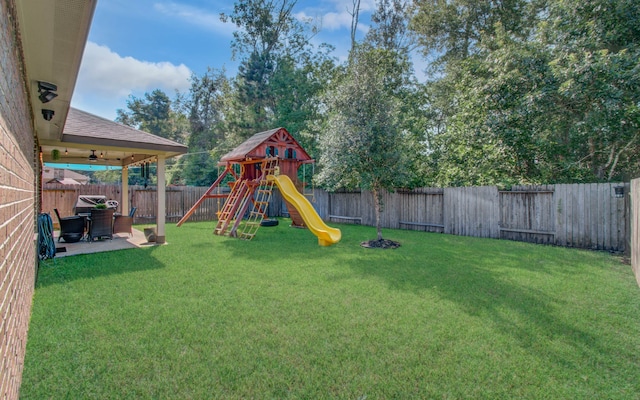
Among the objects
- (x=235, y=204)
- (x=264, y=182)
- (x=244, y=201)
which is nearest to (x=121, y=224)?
(x=235, y=204)

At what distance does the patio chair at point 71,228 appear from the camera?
7.61 m

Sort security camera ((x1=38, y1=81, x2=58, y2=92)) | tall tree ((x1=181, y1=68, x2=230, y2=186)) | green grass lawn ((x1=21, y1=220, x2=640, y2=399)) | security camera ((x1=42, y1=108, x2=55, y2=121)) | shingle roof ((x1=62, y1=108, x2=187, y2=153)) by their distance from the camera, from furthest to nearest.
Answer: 1. tall tree ((x1=181, y1=68, x2=230, y2=186))
2. shingle roof ((x1=62, y1=108, x2=187, y2=153))
3. security camera ((x1=42, y1=108, x2=55, y2=121))
4. security camera ((x1=38, y1=81, x2=58, y2=92))
5. green grass lawn ((x1=21, y1=220, x2=640, y2=399))

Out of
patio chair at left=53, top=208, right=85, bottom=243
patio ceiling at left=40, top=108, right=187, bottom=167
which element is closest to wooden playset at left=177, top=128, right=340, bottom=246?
patio ceiling at left=40, top=108, right=187, bottom=167

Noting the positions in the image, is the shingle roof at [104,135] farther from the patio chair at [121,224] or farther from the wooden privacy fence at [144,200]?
the wooden privacy fence at [144,200]

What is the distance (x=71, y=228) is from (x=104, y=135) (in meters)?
2.74

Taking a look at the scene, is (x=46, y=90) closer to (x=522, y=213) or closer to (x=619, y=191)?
(x=522, y=213)

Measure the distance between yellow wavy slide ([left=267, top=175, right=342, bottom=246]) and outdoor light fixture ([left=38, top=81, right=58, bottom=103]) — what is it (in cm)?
583

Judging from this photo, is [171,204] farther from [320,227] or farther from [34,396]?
[34,396]

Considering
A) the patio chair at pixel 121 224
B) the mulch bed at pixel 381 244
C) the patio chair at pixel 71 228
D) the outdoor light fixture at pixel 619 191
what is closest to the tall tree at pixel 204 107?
the patio chair at pixel 121 224

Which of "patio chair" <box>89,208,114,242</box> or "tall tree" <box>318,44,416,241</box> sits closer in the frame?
"tall tree" <box>318,44,416,241</box>

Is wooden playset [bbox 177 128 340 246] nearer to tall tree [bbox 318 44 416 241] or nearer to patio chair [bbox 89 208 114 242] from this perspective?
tall tree [bbox 318 44 416 241]

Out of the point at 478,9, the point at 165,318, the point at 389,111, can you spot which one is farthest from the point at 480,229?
the point at 478,9

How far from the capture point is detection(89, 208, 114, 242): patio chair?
25.9ft

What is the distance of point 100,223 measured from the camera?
8055 millimetres
